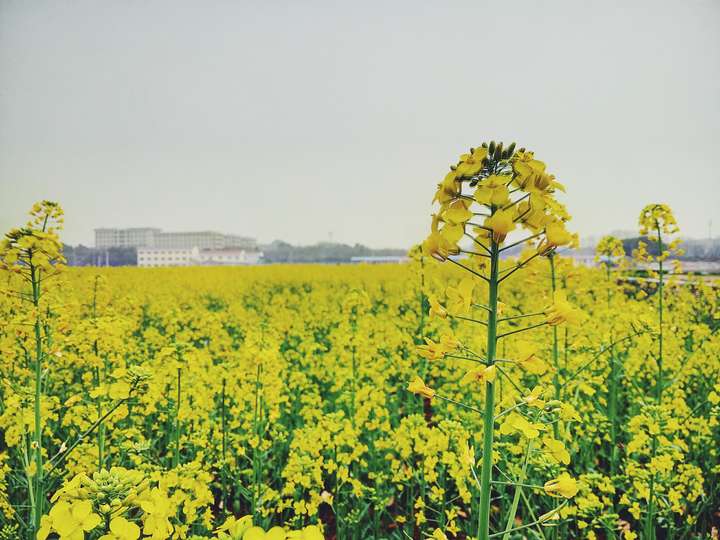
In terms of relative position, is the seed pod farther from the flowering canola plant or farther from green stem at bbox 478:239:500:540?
green stem at bbox 478:239:500:540

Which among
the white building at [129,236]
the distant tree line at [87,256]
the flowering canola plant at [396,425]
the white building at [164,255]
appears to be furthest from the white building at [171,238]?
the flowering canola plant at [396,425]

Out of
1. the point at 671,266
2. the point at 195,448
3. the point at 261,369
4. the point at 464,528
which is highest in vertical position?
the point at 671,266

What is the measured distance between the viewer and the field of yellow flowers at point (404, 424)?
1.30m

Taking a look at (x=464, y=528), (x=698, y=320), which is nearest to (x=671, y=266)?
(x=464, y=528)

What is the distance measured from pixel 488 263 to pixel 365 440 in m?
3.06

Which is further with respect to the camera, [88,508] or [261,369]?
[261,369]

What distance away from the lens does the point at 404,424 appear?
120 inches

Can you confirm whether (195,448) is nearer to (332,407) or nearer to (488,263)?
(332,407)

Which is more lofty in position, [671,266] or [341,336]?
[671,266]

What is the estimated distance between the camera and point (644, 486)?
251 centimetres

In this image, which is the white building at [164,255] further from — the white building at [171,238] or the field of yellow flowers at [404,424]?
the field of yellow flowers at [404,424]

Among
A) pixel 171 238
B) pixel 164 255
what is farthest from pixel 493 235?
pixel 171 238

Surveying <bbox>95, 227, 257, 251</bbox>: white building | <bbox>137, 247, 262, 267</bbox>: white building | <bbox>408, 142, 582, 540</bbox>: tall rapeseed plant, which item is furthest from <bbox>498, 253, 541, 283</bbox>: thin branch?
<bbox>95, 227, 257, 251</bbox>: white building

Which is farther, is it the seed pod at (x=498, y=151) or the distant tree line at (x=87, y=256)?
the distant tree line at (x=87, y=256)
